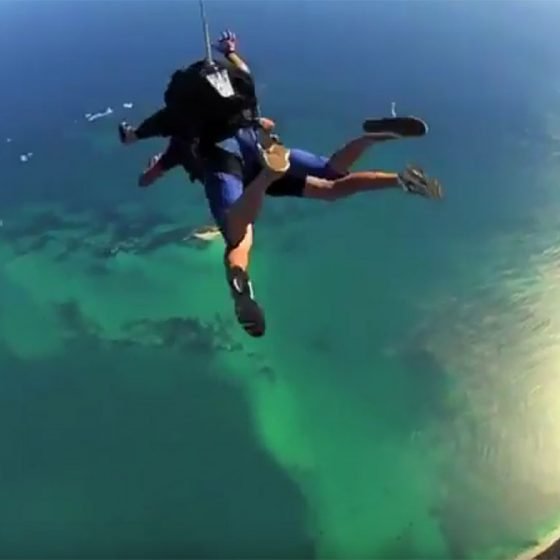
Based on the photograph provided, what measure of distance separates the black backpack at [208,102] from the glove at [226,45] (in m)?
0.21

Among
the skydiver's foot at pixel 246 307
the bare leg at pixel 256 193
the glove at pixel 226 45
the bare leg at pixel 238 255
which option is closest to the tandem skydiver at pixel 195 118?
the glove at pixel 226 45

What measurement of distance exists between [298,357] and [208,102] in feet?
22.2

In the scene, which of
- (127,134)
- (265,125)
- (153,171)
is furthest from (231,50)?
(153,171)

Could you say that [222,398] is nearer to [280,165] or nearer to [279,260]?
[279,260]

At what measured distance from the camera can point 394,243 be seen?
10797mm

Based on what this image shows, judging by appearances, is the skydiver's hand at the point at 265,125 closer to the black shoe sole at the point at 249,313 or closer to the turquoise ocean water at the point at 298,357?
the black shoe sole at the point at 249,313

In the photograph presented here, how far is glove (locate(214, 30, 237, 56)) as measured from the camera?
8.57ft

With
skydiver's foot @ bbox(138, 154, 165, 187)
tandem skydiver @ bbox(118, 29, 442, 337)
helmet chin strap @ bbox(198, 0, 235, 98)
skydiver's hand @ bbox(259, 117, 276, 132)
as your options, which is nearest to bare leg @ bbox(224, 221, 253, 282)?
tandem skydiver @ bbox(118, 29, 442, 337)

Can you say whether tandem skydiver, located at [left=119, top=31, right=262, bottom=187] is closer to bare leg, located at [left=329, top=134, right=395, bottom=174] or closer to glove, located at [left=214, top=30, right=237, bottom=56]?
glove, located at [left=214, top=30, right=237, bottom=56]

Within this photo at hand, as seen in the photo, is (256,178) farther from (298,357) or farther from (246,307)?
(298,357)

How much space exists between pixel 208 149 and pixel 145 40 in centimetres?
1901

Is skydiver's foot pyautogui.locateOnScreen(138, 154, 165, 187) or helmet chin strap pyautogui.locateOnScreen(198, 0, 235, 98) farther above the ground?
helmet chin strap pyautogui.locateOnScreen(198, 0, 235, 98)

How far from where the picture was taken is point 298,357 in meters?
9.01

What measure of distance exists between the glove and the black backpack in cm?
21
